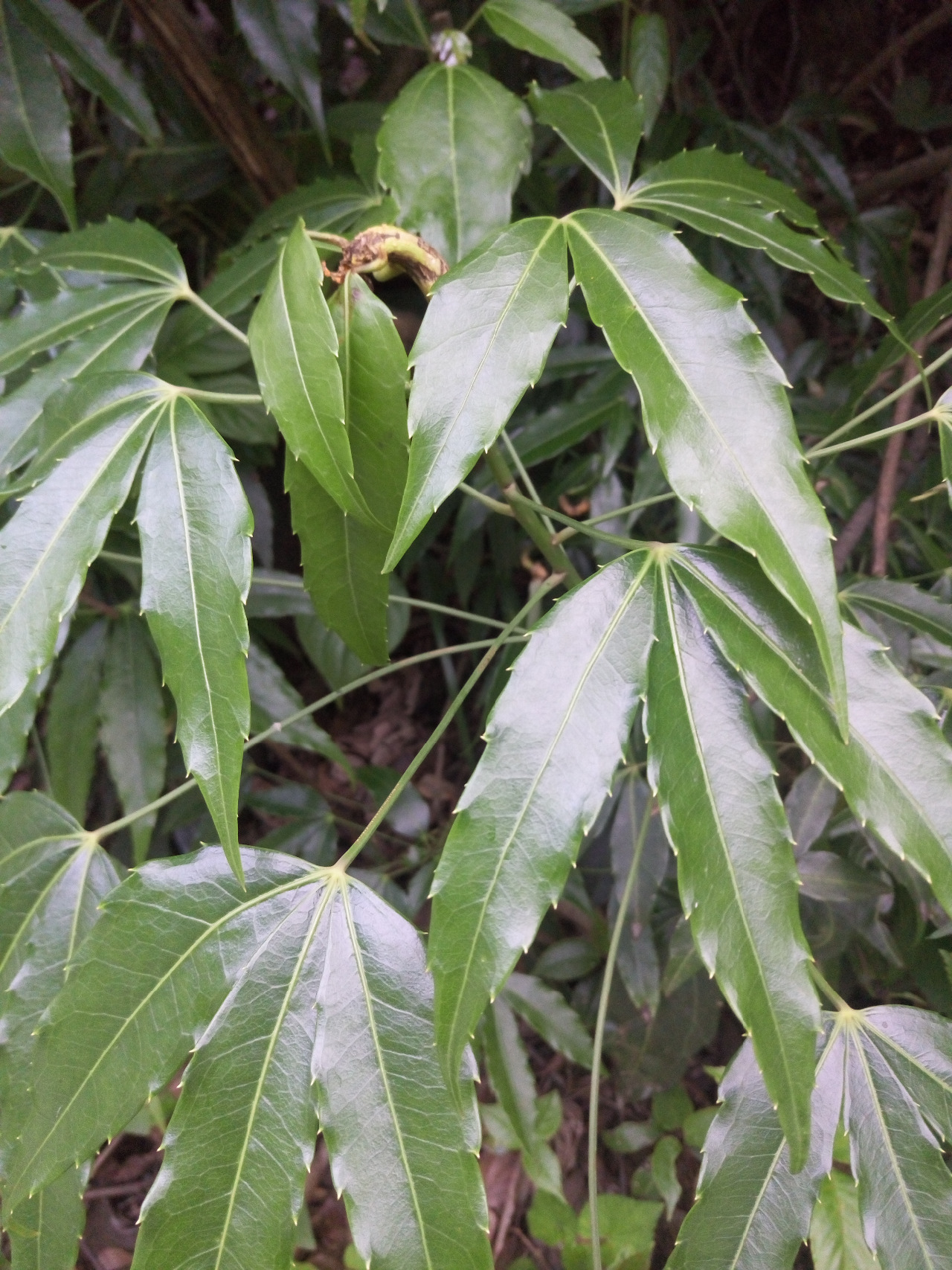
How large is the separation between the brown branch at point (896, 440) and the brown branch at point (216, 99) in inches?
29.6

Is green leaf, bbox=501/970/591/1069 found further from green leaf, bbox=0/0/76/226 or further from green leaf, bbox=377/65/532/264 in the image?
green leaf, bbox=0/0/76/226

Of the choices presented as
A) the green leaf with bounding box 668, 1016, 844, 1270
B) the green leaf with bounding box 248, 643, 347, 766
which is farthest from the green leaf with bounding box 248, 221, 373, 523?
the green leaf with bounding box 248, 643, 347, 766

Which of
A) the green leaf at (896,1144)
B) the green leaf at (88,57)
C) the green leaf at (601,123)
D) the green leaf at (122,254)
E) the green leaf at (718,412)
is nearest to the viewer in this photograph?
the green leaf at (718,412)

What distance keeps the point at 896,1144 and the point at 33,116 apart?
42.4 inches

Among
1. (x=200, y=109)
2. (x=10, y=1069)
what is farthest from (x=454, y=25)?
(x=10, y=1069)

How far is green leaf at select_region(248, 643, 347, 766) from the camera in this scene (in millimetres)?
920

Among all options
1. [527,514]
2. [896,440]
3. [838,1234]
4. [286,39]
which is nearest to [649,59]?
[286,39]

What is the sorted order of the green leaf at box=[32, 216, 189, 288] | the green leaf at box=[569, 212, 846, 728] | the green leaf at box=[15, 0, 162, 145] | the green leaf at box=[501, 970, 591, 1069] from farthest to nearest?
the green leaf at box=[501, 970, 591, 1069] → the green leaf at box=[15, 0, 162, 145] → the green leaf at box=[32, 216, 189, 288] → the green leaf at box=[569, 212, 846, 728]

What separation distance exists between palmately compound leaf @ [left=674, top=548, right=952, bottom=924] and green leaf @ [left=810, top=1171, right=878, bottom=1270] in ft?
1.47

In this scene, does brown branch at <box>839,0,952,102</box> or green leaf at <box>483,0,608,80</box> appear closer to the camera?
green leaf at <box>483,0,608,80</box>

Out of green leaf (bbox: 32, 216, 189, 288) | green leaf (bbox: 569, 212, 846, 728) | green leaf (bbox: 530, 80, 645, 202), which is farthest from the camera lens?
green leaf (bbox: 32, 216, 189, 288)

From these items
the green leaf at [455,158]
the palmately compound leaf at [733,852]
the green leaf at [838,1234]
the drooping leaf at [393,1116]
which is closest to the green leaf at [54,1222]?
the drooping leaf at [393,1116]

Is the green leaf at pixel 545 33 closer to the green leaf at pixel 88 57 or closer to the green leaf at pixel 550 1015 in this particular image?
the green leaf at pixel 88 57

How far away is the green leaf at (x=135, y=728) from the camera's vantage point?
2.88 feet
